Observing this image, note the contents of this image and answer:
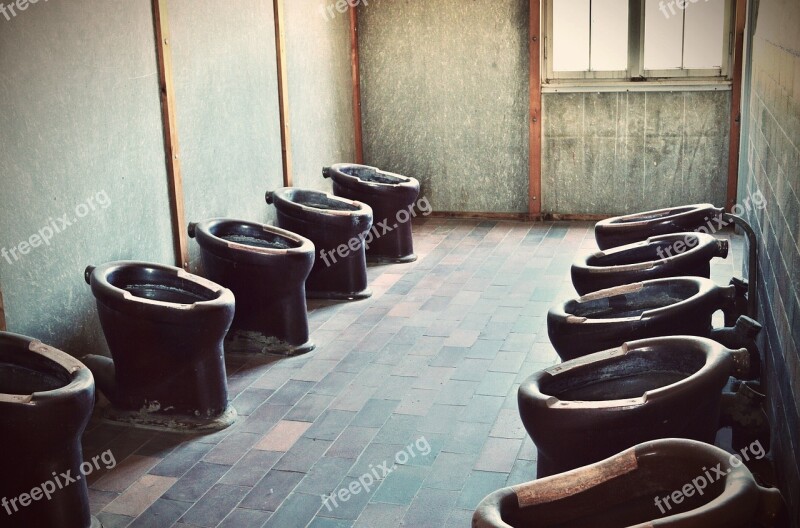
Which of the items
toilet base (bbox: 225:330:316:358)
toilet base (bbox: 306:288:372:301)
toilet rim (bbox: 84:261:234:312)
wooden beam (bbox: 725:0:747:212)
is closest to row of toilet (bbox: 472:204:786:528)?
toilet rim (bbox: 84:261:234:312)

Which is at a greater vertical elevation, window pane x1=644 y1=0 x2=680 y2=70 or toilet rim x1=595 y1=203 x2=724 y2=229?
window pane x1=644 y1=0 x2=680 y2=70

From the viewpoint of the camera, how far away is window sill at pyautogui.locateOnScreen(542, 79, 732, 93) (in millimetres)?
7816

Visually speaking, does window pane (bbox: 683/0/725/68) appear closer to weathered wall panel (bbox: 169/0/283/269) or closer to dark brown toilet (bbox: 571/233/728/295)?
weathered wall panel (bbox: 169/0/283/269)

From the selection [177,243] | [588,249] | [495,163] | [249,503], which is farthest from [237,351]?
[495,163]

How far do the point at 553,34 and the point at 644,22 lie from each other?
0.79 metres

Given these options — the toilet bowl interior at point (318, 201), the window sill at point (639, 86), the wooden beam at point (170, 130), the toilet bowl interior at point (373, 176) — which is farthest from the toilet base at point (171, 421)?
the window sill at point (639, 86)

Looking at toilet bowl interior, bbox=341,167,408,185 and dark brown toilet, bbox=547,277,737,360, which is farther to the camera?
toilet bowl interior, bbox=341,167,408,185

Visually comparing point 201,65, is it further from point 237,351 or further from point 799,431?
point 799,431

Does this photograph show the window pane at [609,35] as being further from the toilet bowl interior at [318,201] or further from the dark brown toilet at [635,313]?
the dark brown toilet at [635,313]

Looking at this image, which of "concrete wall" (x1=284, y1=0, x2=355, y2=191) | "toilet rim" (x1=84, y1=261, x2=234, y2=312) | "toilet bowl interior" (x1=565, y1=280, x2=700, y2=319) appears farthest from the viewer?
"concrete wall" (x1=284, y1=0, x2=355, y2=191)

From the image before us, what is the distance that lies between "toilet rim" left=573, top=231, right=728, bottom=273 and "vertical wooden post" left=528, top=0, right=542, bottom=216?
11.7 feet

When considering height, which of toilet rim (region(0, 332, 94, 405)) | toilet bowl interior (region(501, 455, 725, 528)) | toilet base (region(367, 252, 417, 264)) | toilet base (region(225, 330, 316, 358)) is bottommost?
toilet base (region(225, 330, 316, 358))

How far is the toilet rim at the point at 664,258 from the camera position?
14.4 feet

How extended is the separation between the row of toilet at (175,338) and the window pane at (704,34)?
2.90 metres
